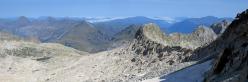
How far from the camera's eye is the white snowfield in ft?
137

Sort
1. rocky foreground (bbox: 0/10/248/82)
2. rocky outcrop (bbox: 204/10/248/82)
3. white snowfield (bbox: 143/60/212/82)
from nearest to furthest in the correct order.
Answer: rocky outcrop (bbox: 204/10/248/82) → white snowfield (bbox: 143/60/212/82) → rocky foreground (bbox: 0/10/248/82)

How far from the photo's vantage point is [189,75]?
4297cm

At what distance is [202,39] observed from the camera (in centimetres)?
10825

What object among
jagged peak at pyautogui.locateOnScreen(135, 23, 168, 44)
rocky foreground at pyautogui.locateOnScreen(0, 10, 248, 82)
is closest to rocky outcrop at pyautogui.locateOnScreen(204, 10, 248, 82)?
rocky foreground at pyautogui.locateOnScreen(0, 10, 248, 82)

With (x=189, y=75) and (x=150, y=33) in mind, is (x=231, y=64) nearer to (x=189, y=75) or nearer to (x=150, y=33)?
(x=189, y=75)

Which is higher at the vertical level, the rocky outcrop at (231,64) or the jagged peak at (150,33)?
the rocky outcrop at (231,64)

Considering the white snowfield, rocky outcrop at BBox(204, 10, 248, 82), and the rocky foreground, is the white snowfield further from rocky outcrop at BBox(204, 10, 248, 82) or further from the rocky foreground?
rocky outcrop at BBox(204, 10, 248, 82)

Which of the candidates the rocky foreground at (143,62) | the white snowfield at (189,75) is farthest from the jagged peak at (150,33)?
the white snowfield at (189,75)

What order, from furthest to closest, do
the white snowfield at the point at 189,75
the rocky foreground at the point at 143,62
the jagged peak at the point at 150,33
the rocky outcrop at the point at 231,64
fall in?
the jagged peak at the point at 150,33, the rocky foreground at the point at 143,62, the white snowfield at the point at 189,75, the rocky outcrop at the point at 231,64

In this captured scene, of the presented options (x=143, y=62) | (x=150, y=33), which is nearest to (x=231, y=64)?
(x=143, y=62)

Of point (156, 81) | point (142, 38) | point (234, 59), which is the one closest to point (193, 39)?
point (142, 38)

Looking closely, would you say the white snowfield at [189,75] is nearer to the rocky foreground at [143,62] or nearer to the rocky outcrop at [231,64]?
the rocky foreground at [143,62]

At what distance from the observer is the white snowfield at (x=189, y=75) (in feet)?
137

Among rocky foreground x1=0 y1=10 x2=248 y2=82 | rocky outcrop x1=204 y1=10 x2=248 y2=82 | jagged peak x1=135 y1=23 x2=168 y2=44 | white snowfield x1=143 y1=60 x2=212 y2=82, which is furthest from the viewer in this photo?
jagged peak x1=135 y1=23 x2=168 y2=44
